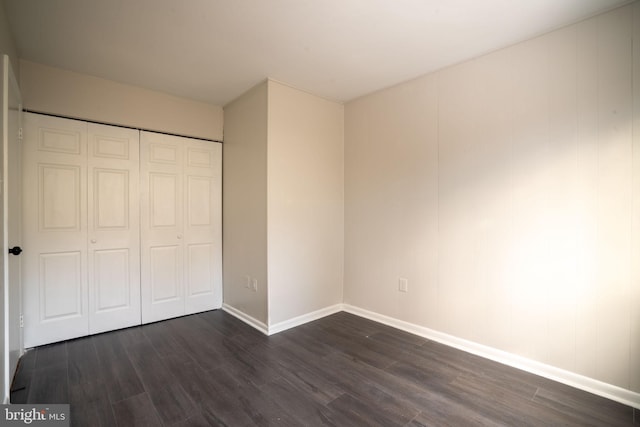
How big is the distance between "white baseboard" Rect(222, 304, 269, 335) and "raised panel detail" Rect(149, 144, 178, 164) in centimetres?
182

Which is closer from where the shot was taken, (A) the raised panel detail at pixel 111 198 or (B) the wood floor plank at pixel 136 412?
(B) the wood floor plank at pixel 136 412

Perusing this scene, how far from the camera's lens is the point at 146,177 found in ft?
10.3

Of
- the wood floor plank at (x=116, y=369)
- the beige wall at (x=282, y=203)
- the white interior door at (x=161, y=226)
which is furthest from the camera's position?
the white interior door at (x=161, y=226)

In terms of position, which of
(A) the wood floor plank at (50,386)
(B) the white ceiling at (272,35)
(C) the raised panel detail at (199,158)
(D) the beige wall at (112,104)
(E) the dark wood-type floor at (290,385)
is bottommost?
(E) the dark wood-type floor at (290,385)

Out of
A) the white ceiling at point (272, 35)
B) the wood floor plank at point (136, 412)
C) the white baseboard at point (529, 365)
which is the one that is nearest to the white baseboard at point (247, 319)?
the wood floor plank at point (136, 412)

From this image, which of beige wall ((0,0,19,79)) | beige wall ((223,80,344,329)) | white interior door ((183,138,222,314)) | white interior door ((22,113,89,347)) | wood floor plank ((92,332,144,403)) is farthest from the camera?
white interior door ((183,138,222,314))

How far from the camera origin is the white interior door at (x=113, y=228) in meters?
2.83

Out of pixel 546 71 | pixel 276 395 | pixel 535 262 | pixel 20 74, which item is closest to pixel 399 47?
pixel 546 71

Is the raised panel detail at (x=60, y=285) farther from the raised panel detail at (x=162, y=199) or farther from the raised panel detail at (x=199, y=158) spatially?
the raised panel detail at (x=199, y=158)

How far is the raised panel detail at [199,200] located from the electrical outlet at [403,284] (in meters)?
2.31

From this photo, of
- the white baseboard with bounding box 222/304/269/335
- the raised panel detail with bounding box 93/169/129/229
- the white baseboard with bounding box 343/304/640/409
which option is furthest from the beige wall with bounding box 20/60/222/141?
Result: the white baseboard with bounding box 343/304/640/409

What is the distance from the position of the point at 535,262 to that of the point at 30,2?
3.84 m

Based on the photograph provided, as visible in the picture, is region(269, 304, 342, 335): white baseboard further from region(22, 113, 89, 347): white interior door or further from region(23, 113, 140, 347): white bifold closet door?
region(22, 113, 89, 347): white interior door

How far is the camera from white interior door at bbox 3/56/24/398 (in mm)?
1822
